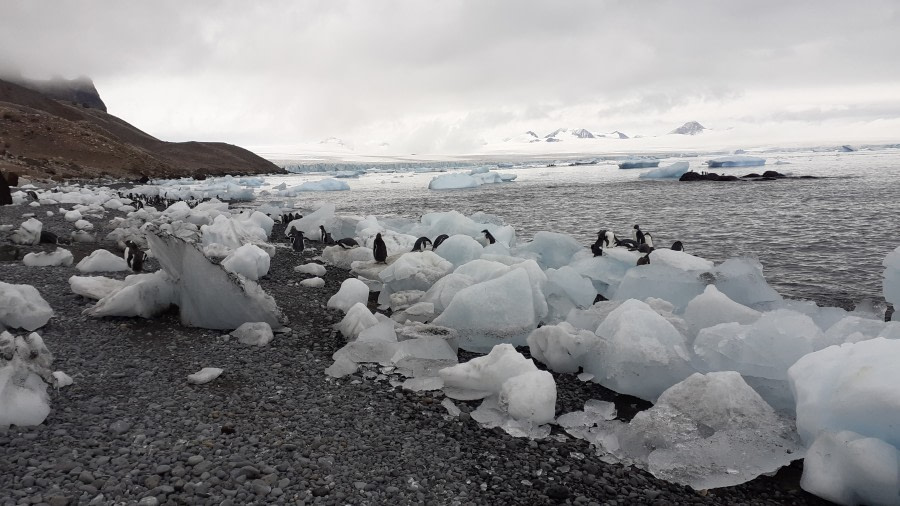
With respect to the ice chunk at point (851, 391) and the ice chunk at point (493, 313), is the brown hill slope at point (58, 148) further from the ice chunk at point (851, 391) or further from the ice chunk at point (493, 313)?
the ice chunk at point (851, 391)

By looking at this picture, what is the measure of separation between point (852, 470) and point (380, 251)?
5.80 metres

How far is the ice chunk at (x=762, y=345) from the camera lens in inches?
140

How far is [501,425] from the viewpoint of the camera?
3277 millimetres

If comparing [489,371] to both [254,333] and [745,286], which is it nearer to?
[254,333]

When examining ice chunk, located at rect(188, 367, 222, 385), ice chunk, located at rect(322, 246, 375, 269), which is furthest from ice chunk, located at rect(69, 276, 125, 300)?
ice chunk, located at rect(322, 246, 375, 269)

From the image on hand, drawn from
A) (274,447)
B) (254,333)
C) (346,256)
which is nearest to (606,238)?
(346,256)

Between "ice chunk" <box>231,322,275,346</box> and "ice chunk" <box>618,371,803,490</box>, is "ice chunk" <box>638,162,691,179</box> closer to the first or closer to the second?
"ice chunk" <box>618,371,803,490</box>

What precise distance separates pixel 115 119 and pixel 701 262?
82483 millimetres

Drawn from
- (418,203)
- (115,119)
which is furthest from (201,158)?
(418,203)

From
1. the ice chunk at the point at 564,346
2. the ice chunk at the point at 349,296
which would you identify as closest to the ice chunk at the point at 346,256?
the ice chunk at the point at 349,296

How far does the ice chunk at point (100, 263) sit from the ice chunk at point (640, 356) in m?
5.80

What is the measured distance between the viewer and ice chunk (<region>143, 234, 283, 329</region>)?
461 centimetres

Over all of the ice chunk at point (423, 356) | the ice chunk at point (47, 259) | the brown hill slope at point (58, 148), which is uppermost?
the brown hill slope at point (58, 148)

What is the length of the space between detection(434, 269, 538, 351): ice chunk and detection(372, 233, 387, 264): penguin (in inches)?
108
